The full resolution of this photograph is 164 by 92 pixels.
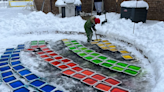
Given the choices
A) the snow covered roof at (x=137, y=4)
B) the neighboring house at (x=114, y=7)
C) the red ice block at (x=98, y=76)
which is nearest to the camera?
the red ice block at (x=98, y=76)

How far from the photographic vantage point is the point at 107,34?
6.92m

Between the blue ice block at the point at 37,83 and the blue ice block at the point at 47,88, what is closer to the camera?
the blue ice block at the point at 47,88

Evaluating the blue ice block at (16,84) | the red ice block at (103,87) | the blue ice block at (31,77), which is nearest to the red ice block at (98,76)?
the red ice block at (103,87)

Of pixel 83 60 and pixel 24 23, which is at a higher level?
pixel 24 23

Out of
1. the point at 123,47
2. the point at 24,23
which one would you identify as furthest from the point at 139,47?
the point at 24,23

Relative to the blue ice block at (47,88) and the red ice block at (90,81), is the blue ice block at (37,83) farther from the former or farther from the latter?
the red ice block at (90,81)

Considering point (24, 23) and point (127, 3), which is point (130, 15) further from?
point (24, 23)

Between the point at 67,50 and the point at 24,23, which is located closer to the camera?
the point at 67,50

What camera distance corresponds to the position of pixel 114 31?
6746 millimetres

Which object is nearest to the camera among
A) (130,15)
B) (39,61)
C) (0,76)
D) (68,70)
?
(0,76)

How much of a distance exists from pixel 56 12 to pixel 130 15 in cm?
597

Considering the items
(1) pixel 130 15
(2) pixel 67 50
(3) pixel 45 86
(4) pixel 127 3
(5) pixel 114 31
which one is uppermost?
(4) pixel 127 3

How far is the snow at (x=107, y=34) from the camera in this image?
4125 mm

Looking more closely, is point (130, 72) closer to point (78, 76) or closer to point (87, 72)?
point (87, 72)
